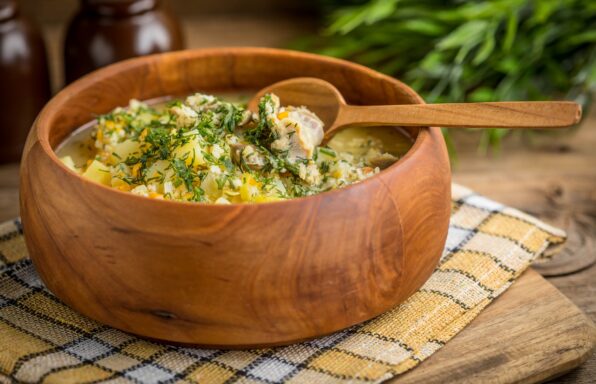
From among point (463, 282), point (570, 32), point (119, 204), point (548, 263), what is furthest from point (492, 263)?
point (570, 32)

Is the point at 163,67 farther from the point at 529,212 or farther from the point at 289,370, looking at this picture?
the point at 529,212

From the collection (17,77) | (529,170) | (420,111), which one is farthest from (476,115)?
(17,77)

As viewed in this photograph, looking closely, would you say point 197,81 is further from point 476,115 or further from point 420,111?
point 476,115

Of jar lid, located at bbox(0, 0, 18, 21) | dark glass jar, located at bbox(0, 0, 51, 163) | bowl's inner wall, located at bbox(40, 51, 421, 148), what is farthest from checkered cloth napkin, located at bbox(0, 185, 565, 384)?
jar lid, located at bbox(0, 0, 18, 21)

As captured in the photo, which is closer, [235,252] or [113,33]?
[235,252]

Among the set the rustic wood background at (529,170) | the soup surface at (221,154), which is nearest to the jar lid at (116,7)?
the rustic wood background at (529,170)

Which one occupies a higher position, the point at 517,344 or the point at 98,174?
the point at 98,174

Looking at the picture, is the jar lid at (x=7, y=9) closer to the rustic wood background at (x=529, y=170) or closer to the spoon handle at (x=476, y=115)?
the rustic wood background at (x=529, y=170)

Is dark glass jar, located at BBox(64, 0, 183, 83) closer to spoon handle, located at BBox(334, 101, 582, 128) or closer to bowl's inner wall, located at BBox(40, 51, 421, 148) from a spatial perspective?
bowl's inner wall, located at BBox(40, 51, 421, 148)
